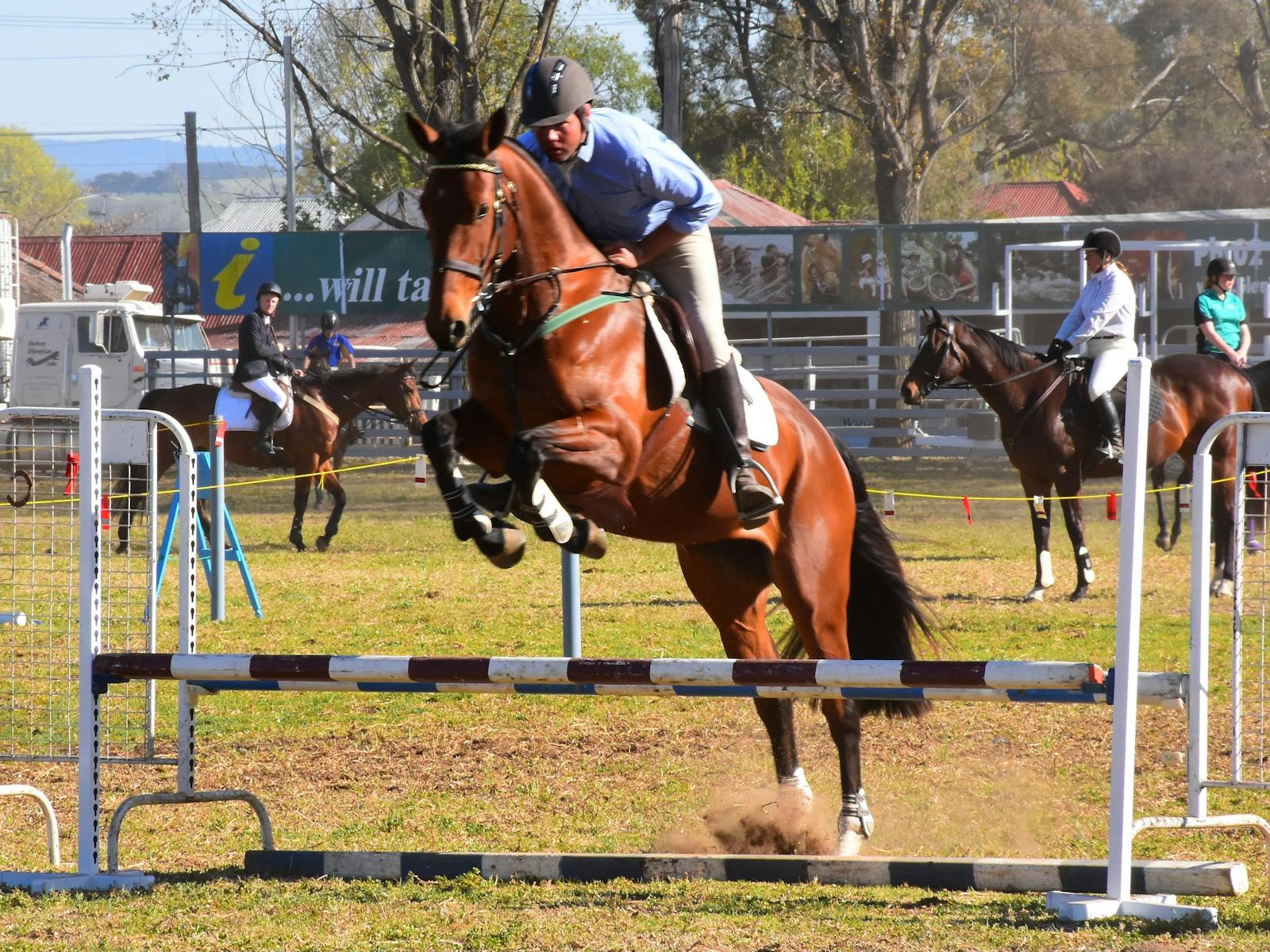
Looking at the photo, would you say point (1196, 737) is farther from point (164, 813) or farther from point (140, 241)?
point (140, 241)

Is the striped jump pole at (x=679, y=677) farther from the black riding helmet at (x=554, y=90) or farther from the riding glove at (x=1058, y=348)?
the riding glove at (x=1058, y=348)

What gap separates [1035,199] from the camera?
6297cm

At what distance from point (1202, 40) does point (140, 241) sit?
142 feet

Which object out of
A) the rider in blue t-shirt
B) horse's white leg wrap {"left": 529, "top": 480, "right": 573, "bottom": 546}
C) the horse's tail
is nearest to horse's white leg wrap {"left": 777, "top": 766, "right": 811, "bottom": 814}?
the horse's tail

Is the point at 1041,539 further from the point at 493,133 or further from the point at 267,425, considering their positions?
the point at 493,133

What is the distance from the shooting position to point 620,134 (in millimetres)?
4621

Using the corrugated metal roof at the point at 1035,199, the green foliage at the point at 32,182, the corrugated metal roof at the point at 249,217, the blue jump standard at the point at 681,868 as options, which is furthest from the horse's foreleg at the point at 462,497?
the green foliage at the point at 32,182

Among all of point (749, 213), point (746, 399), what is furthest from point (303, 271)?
point (746, 399)

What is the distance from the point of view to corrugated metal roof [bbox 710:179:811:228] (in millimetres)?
32500

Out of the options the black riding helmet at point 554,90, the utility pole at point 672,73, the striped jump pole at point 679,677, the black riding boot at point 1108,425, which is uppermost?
the utility pole at point 672,73

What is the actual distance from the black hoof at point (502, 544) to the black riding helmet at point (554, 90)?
126 cm

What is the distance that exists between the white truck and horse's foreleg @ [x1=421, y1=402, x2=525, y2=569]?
19693mm

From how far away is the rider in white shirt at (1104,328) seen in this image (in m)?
10.6

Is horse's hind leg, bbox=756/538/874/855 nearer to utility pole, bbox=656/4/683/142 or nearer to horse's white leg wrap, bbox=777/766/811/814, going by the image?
horse's white leg wrap, bbox=777/766/811/814
